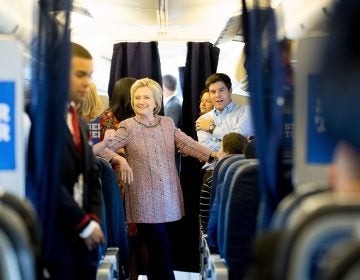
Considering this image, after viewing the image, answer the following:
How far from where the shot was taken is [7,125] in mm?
2336

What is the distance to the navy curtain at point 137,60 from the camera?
707 cm

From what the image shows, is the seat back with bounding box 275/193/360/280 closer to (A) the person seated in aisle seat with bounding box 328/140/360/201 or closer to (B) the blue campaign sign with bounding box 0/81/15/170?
(A) the person seated in aisle seat with bounding box 328/140/360/201

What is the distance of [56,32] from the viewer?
8.08ft

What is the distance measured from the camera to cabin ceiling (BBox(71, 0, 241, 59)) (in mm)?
5906

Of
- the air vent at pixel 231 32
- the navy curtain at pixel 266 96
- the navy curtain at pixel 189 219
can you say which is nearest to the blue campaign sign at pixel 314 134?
the navy curtain at pixel 266 96

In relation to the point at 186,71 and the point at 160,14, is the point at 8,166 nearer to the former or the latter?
the point at 160,14

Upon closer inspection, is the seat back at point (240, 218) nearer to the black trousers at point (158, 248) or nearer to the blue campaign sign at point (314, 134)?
the blue campaign sign at point (314, 134)

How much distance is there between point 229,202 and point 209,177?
1.98m

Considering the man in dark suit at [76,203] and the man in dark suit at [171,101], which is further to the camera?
the man in dark suit at [171,101]

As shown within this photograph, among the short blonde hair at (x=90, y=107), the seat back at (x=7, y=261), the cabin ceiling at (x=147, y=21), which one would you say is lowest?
the seat back at (x=7, y=261)

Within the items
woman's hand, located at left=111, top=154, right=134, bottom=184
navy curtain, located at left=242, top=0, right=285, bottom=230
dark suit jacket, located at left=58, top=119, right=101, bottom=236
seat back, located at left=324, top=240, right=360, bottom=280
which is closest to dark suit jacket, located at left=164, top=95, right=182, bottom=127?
woman's hand, located at left=111, top=154, right=134, bottom=184

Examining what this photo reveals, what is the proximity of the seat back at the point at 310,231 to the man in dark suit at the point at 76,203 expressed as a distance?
4.19ft

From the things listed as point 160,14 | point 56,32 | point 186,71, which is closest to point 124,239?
point 56,32

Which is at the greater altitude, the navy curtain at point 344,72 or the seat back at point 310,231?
the navy curtain at point 344,72
